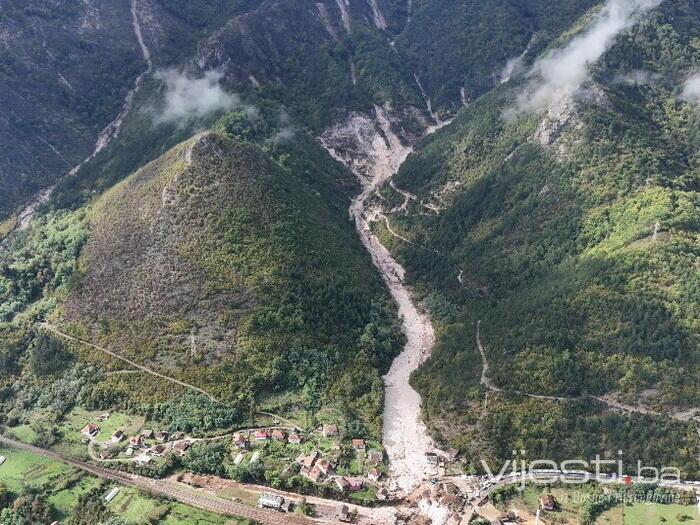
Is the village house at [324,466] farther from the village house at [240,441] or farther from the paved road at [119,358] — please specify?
the paved road at [119,358]

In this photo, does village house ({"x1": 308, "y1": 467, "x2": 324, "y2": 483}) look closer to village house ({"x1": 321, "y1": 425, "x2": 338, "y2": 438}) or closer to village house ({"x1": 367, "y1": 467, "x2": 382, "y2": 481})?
village house ({"x1": 367, "y1": 467, "x2": 382, "y2": 481})

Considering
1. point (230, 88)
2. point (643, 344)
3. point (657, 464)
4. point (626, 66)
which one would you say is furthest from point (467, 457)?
point (230, 88)

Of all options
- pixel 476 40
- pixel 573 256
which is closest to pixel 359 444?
pixel 573 256

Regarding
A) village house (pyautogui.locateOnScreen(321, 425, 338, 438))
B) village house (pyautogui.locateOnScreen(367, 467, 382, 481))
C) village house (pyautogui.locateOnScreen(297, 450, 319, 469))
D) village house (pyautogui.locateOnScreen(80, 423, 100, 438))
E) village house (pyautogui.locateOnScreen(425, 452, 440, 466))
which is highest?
village house (pyautogui.locateOnScreen(321, 425, 338, 438))

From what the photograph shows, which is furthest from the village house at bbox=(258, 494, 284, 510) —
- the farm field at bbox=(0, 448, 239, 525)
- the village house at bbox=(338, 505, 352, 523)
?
the village house at bbox=(338, 505, 352, 523)

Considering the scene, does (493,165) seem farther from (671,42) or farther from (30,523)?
(30,523)
